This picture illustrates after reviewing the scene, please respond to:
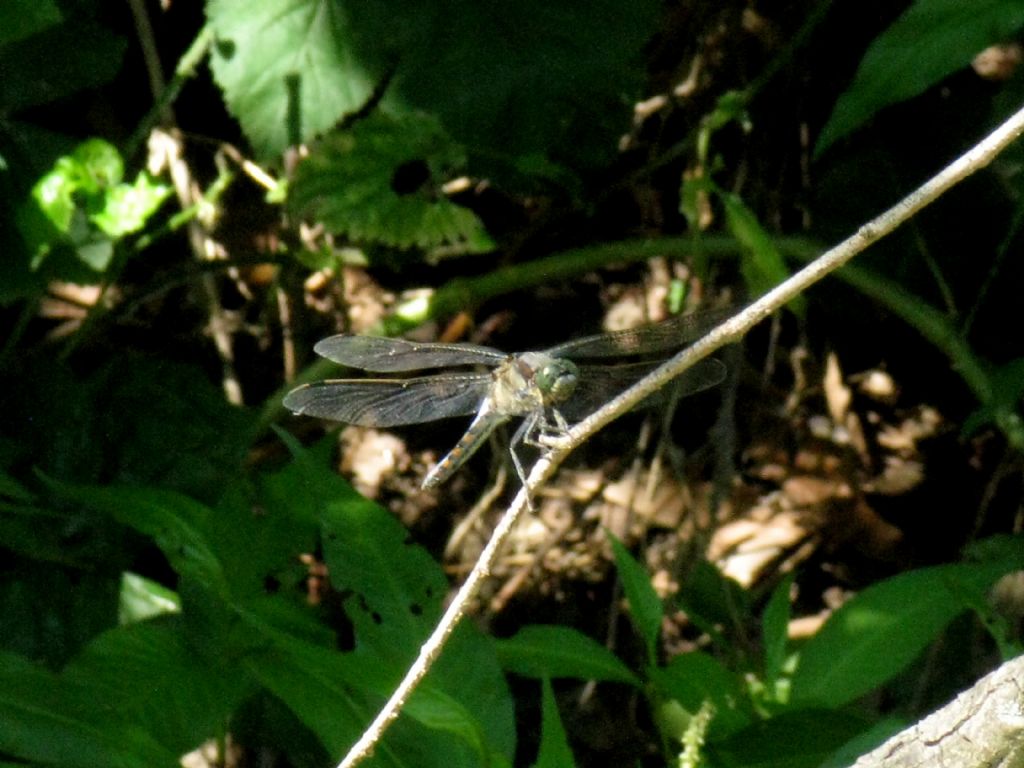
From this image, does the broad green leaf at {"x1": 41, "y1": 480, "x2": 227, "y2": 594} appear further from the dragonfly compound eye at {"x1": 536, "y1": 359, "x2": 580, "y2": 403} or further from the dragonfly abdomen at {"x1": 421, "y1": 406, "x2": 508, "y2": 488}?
the dragonfly compound eye at {"x1": 536, "y1": 359, "x2": 580, "y2": 403}

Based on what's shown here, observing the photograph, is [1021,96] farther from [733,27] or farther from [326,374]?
[326,374]

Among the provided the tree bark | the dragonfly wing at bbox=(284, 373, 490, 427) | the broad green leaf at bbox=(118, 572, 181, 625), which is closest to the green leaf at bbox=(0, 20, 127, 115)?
the dragonfly wing at bbox=(284, 373, 490, 427)

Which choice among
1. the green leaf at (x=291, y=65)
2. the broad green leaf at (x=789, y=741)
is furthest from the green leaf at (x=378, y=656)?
the green leaf at (x=291, y=65)

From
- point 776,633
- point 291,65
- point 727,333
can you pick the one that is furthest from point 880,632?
point 291,65

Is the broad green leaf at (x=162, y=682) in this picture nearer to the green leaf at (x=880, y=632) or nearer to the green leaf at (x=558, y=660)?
the green leaf at (x=558, y=660)

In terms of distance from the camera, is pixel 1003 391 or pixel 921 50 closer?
pixel 921 50

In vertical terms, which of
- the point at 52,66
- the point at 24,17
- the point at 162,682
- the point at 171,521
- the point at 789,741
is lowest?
the point at 789,741

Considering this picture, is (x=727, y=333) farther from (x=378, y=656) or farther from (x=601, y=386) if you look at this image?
Answer: (x=601, y=386)

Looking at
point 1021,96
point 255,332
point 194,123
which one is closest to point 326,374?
Result: point 255,332
